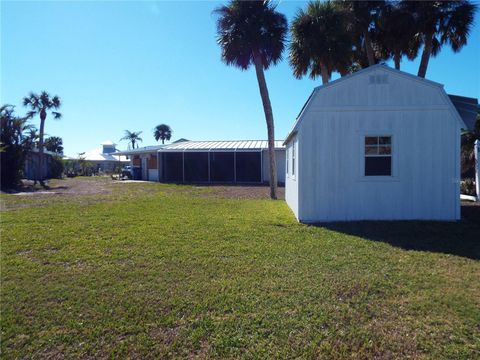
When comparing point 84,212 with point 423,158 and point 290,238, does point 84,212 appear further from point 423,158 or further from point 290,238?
point 423,158

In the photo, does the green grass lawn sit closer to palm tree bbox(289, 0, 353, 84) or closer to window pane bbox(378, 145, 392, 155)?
window pane bbox(378, 145, 392, 155)

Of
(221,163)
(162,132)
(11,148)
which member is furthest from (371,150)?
(162,132)

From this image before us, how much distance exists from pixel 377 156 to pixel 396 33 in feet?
29.4

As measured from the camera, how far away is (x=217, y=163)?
2627cm

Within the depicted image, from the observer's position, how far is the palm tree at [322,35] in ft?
43.3

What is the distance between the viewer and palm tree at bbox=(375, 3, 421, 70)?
14.3 metres

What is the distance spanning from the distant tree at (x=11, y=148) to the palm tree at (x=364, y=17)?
2139 cm

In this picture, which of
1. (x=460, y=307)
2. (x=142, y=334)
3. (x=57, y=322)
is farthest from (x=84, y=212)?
(x=460, y=307)

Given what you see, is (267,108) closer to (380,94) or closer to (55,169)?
(380,94)

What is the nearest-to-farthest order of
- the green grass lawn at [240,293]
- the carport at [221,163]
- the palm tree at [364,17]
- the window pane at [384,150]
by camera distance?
the green grass lawn at [240,293], the window pane at [384,150], the palm tree at [364,17], the carport at [221,163]

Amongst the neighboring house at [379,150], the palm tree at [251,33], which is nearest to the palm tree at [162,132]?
the palm tree at [251,33]

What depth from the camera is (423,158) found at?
29.3 ft

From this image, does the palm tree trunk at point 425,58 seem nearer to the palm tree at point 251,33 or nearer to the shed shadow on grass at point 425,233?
the palm tree at point 251,33

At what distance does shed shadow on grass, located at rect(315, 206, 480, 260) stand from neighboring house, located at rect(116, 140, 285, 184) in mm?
16545
